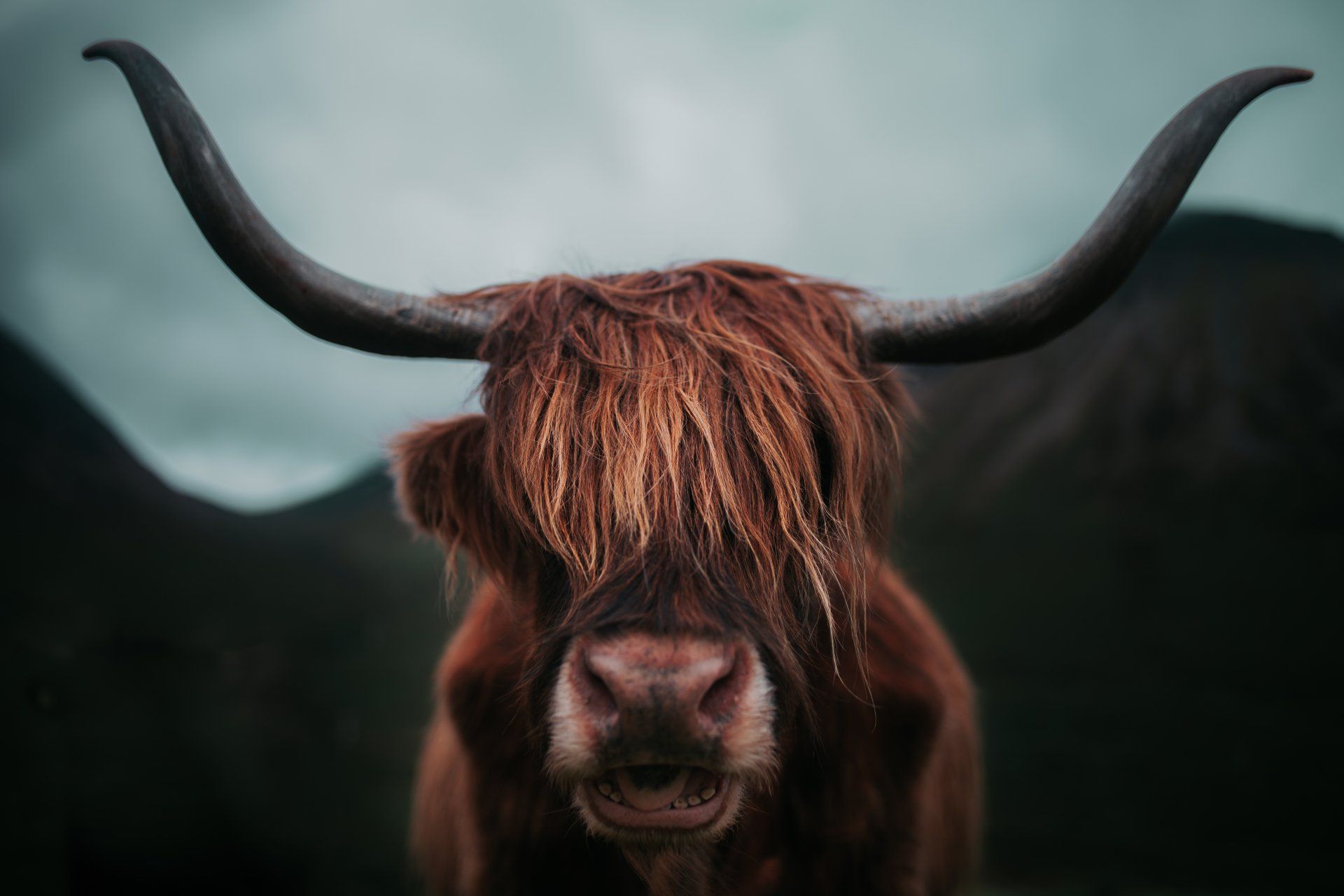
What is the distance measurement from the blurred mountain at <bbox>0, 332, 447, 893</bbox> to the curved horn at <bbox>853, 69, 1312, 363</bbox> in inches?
104

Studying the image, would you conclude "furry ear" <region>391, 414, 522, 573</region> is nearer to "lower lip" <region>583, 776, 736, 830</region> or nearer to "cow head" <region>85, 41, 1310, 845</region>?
"cow head" <region>85, 41, 1310, 845</region>

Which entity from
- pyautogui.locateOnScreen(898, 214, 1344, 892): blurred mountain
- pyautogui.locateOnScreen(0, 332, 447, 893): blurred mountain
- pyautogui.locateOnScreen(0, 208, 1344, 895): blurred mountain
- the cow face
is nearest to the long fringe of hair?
the cow face

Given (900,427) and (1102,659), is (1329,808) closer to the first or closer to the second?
(1102,659)

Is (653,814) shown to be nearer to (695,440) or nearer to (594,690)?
(594,690)

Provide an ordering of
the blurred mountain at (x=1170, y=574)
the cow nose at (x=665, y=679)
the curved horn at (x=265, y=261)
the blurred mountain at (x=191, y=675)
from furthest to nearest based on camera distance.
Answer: the blurred mountain at (x=1170, y=574)
the blurred mountain at (x=191, y=675)
the curved horn at (x=265, y=261)
the cow nose at (x=665, y=679)

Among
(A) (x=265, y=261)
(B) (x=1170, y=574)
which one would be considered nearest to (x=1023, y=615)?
(B) (x=1170, y=574)

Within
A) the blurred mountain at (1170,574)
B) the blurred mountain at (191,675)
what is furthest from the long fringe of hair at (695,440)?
the blurred mountain at (1170,574)

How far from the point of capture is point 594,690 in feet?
3.78

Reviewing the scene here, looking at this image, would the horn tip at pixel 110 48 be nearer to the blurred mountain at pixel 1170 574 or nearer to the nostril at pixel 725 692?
the nostril at pixel 725 692

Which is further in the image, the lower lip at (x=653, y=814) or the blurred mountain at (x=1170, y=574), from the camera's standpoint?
the blurred mountain at (x=1170, y=574)

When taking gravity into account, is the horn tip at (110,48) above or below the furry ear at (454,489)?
above

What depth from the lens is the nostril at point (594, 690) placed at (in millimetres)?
1115

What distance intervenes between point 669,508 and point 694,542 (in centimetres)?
9

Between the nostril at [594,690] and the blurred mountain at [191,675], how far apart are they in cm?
249
